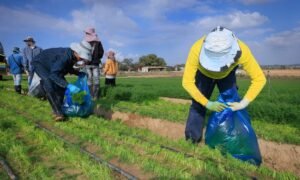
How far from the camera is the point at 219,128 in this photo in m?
3.96

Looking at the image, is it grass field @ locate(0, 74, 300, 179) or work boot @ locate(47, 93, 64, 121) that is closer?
grass field @ locate(0, 74, 300, 179)

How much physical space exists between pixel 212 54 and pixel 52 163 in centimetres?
222

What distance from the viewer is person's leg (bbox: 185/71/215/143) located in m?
4.17

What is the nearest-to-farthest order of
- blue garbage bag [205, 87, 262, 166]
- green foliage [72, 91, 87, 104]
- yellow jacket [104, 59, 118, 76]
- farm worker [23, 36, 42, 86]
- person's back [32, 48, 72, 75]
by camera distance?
blue garbage bag [205, 87, 262, 166] → person's back [32, 48, 72, 75] → green foliage [72, 91, 87, 104] → farm worker [23, 36, 42, 86] → yellow jacket [104, 59, 118, 76]

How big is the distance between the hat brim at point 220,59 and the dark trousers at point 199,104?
71 cm

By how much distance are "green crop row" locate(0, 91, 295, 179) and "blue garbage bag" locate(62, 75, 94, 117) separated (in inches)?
17.8

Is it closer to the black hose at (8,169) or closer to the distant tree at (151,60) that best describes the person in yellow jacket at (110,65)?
the black hose at (8,169)

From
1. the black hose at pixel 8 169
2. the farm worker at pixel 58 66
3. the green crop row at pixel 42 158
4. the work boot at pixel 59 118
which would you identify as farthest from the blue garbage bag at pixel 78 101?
the black hose at pixel 8 169

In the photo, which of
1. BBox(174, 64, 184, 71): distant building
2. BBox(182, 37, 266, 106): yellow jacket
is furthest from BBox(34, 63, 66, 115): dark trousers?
BBox(174, 64, 184, 71): distant building

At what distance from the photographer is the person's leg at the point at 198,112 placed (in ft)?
13.7

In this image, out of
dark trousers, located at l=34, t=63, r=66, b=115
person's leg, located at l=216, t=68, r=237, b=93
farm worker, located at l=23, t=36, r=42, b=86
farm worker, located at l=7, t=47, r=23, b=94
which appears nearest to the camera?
person's leg, located at l=216, t=68, r=237, b=93

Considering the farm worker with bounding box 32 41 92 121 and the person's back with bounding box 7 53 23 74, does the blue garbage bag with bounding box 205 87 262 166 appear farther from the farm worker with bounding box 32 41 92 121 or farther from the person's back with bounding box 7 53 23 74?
the person's back with bounding box 7 53 23 74

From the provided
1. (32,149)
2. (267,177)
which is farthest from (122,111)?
(267,177)

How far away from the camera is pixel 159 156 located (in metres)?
3.89
